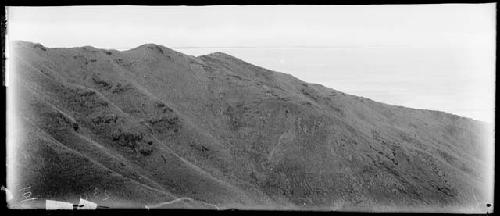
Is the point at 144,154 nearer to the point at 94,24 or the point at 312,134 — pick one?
the point at 94,24

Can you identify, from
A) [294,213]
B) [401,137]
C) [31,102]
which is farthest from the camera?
[401,137]

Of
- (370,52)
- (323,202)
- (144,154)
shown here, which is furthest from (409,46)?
(144,154)

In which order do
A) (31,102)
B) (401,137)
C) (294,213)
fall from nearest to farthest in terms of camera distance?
1. (294,213)
2. (31,102)
3. (401,137)

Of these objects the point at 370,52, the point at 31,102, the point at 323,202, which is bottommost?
the point at 323,202

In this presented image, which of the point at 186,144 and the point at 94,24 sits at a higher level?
the point at 94,24

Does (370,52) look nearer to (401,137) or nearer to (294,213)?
(401,137)

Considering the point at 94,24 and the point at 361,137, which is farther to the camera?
the point at 361,137
